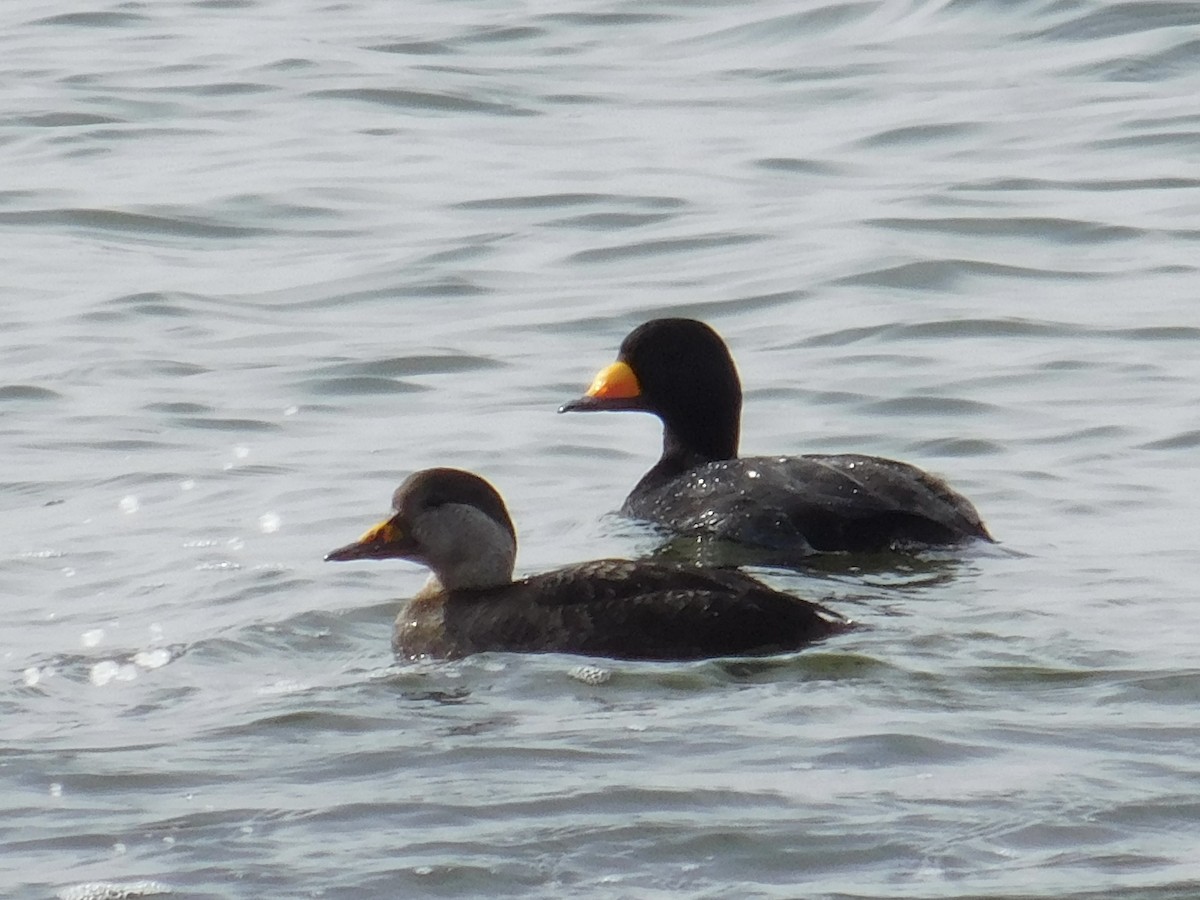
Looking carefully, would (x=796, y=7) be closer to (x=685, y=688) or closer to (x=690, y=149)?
(x=690, y=149)

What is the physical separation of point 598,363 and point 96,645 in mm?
4984

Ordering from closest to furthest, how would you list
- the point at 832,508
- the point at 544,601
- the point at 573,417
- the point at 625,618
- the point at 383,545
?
1. the point at 625,618
2. the point at 544,601
3. the point at 383,545
4. the point at 832,508
5. the point at 573,417

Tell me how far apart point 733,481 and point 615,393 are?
3.66ft

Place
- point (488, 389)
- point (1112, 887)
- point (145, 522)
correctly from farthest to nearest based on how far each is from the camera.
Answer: point (488, 389) < point (145, 522) < point (1112, 887)

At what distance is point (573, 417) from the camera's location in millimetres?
12531

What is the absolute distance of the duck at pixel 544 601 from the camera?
8.15 metres

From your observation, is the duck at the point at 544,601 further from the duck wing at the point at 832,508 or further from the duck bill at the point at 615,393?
the duck bill at the point at 615,393

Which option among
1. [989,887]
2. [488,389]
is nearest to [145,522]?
[488,389]

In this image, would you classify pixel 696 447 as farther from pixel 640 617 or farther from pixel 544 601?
pixel 640 617

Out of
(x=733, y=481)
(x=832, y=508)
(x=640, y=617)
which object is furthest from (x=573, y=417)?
(x=640, y=617)

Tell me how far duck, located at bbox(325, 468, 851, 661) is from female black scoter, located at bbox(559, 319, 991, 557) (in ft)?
4.07

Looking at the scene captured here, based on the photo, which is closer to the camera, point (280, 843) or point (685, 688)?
point (280, 843)

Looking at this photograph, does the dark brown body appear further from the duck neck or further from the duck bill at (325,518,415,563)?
the duck neck

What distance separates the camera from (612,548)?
33.8 ft
